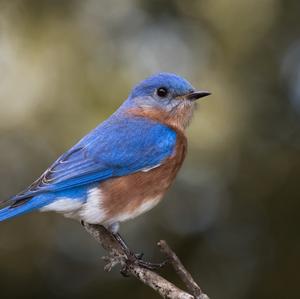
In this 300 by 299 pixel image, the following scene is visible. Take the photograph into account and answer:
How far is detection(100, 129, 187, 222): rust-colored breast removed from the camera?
5.71 m

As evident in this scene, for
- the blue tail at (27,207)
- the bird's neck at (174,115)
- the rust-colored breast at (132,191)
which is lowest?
the rust-colored breast at (132,191)

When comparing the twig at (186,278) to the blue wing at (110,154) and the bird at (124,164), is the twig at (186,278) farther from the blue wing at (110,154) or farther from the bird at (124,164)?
the blue wing at (110,154)

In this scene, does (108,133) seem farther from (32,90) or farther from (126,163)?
(32,90)

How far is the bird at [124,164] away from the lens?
5691 mm

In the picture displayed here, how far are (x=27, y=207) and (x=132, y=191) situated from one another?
2.35 feet

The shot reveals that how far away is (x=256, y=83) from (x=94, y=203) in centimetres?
223

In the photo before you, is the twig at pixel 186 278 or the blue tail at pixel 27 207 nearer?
the twig at pixel 186 278

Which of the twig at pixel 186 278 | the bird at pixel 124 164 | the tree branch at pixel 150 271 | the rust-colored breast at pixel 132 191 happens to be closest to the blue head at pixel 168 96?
the bird at pixel 124 164

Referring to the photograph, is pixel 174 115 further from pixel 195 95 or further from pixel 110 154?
pixel 110 154

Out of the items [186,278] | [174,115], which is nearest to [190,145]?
[174,115]

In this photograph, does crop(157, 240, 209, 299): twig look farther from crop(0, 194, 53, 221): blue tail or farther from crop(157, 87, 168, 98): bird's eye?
crop(157, 87, 168, 98): bird's eye

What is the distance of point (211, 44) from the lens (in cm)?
725

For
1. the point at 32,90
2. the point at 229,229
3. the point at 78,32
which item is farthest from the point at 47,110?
the point at 229,229

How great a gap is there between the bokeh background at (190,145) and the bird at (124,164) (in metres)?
0.56
